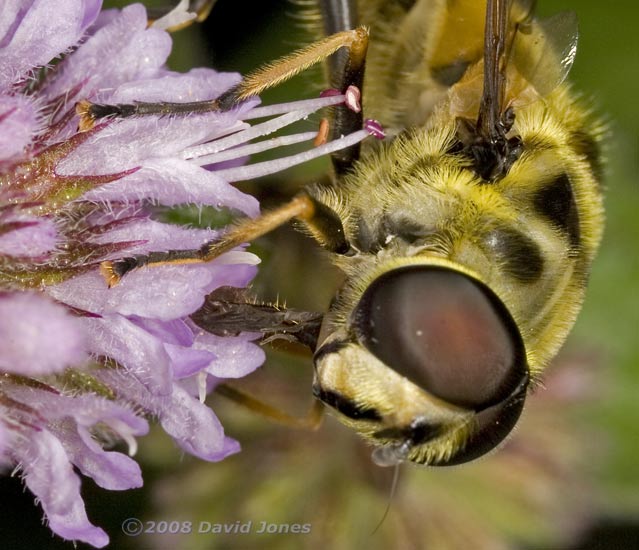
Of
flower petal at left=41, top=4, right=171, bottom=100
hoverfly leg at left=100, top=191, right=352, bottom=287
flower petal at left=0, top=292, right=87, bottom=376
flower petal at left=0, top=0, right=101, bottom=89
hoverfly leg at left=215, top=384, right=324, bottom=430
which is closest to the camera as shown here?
flower petal at left=0, top=292, right=87, bottom=376

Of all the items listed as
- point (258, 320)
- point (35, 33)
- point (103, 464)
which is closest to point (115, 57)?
point (35, 33)

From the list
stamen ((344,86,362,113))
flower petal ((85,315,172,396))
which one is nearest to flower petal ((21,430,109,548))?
flower petal ((85,315,172,396))

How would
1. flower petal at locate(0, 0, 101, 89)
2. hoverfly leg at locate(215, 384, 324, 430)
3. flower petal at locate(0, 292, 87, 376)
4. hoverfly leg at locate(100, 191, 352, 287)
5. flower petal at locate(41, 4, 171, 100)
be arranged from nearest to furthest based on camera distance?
1. flower petal at locate(0, 292, 87, 376)
2. hoverfly leg at locate(100, 191, 352, 287)
3. flower petal at locate(0, 0, 101, 89)
4. flower petal at locate(41, 4, 171, 100)
5. hoverfly leg at locate(215, 384, 324, 430)

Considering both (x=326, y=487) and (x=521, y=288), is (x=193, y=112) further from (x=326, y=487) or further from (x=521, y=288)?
(x=326, y=487)

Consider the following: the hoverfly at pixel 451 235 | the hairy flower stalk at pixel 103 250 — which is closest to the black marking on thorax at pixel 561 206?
the hoverfly at pixel 451 235

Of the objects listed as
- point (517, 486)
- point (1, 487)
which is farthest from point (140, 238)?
point (517, 486)

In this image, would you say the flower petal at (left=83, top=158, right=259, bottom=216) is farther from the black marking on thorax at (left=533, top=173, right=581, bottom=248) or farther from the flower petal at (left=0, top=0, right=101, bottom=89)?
the black marking on thorax at (left=533, top=173, right=581, bottom=248)

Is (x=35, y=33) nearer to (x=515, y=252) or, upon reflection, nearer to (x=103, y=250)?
(x=103, y=250)
